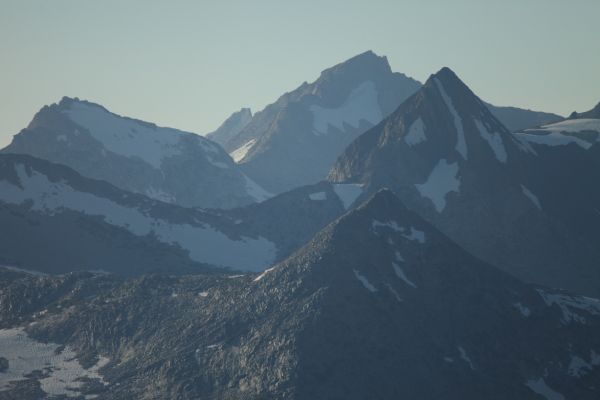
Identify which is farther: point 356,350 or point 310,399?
point 356,350

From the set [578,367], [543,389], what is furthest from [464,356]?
[578,367]

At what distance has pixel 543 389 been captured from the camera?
184875mm

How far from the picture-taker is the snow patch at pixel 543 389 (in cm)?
18325

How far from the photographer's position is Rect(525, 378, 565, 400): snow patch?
601ft

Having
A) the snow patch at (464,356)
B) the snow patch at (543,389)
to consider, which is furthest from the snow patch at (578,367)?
the snow patch at (464,356)

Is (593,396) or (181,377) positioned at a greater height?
(181,377)

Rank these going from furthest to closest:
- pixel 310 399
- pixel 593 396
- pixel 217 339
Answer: pixel 217 339, pixel 593 396, pixel 310 399

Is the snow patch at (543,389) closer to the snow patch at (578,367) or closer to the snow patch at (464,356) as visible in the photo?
the snow patch at (578,367)

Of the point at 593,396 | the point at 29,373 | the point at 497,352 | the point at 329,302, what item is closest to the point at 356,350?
the point at 329,302

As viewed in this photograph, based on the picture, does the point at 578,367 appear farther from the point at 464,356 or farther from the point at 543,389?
the point at 464,356

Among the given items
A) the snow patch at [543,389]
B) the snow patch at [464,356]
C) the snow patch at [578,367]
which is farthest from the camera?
the snow patch at [578,367]

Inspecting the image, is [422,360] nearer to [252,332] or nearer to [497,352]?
[497,352]

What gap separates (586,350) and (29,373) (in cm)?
10512

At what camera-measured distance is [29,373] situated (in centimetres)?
19750
